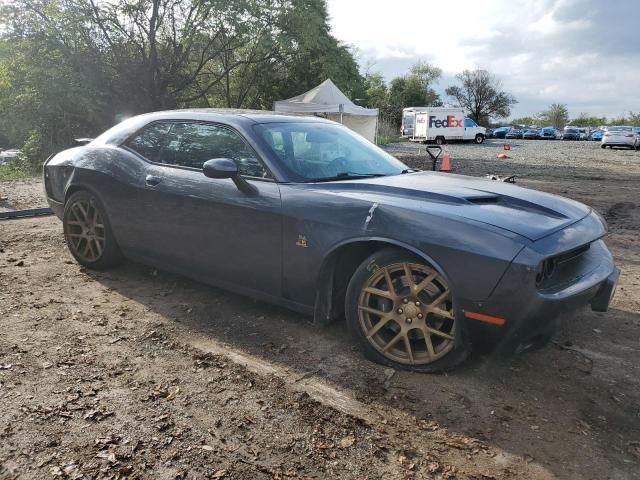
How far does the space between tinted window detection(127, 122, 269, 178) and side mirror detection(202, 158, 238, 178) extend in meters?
0.21

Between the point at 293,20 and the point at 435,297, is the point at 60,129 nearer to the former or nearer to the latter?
the point at 293,20

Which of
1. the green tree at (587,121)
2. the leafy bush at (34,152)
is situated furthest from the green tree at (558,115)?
the leafy bush at (34,152)

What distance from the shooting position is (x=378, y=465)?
7.29ft

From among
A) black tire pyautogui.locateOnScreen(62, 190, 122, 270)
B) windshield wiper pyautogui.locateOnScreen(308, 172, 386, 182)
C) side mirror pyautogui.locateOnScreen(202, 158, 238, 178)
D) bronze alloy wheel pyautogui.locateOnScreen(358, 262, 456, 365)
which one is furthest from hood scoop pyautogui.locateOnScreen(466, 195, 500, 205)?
black tire pyautogui.locateOnScreen(62, 190, 122, 270)

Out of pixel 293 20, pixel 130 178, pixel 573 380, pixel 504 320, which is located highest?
pixel 293 20

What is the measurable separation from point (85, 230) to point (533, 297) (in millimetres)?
3882

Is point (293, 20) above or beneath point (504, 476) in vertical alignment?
above

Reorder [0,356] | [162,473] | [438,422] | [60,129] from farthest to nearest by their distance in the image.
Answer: [60,129] < [0,356] < [438,422] < [162,473]

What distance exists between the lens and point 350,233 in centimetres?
306

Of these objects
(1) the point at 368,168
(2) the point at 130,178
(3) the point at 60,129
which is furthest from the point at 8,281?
(3) the point at 60,129

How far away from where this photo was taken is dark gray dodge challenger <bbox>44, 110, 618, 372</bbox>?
8.81ft

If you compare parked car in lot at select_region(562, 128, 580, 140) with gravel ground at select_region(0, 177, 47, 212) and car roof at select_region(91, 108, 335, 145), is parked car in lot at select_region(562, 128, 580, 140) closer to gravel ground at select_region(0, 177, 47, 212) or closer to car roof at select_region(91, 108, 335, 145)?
gravel ground at select_region(0, 177, 47, 212)

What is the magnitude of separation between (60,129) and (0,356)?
2061 cm

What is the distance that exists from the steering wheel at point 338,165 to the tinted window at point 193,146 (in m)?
0.49
